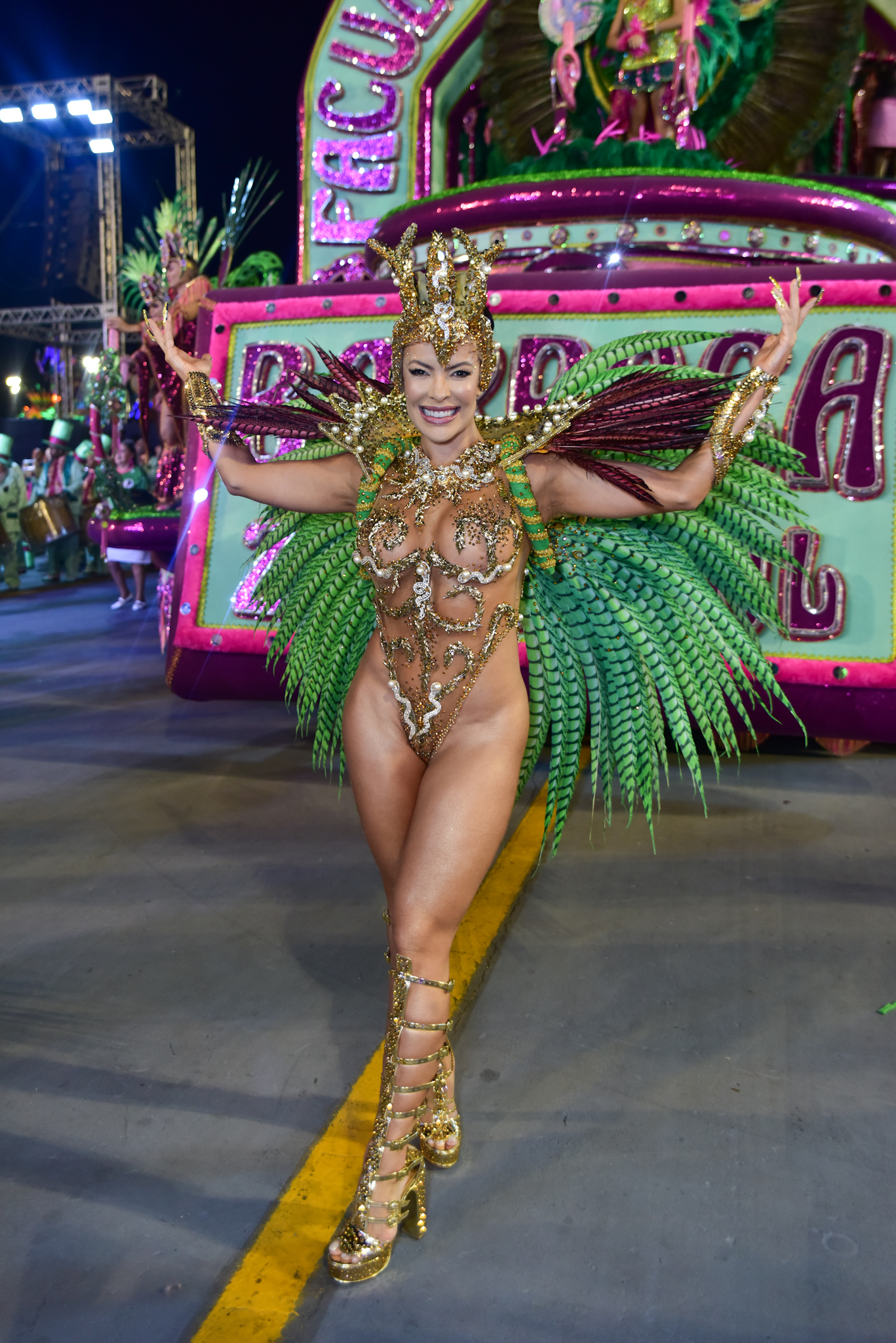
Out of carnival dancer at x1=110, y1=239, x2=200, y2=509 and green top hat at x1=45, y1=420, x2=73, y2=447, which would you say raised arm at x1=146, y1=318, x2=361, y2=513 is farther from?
green top hat at x1=45, y1=420, x2=73, y2=447

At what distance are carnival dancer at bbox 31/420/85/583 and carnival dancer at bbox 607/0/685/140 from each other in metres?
9.02

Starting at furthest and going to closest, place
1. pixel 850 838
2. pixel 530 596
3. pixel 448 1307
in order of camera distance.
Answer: pixel 850 838 → pixel 530 596 → pixel 448 1307

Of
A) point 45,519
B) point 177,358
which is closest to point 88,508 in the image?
point 45,519

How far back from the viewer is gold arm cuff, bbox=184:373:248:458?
245 cm

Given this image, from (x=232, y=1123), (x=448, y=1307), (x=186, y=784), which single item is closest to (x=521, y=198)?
(x=186, y=784)

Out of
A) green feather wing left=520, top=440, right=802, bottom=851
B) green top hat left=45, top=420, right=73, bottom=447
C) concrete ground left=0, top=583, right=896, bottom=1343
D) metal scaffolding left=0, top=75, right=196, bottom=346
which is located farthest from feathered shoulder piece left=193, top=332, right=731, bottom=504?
metal scaffolding left=0, top=75, right=196, bottom=346

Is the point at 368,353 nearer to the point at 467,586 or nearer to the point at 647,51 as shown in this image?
the point at 467,586

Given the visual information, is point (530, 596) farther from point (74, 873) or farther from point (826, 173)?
point (826, 173)

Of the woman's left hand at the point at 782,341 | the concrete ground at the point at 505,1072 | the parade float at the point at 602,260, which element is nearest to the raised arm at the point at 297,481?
the parade float at the point at 602,260

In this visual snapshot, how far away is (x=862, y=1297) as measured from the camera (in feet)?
5.71

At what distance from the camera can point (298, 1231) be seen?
1931 mm

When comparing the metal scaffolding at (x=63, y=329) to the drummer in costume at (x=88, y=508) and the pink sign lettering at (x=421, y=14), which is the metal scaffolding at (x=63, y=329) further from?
the pink sign lettering at (x=421, y=14)

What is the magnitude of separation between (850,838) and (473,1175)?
250 cm

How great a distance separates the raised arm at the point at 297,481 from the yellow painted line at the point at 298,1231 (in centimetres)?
139
